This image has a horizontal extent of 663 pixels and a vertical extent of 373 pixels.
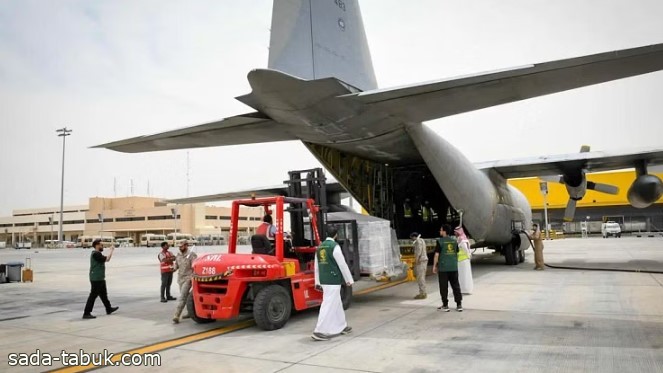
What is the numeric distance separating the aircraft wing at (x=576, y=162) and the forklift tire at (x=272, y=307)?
10.8 metres

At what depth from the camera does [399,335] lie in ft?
21.0

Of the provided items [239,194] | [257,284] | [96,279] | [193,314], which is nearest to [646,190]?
[257,284]

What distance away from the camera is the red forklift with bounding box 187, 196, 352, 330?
22.9ft

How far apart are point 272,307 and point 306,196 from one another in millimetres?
2812

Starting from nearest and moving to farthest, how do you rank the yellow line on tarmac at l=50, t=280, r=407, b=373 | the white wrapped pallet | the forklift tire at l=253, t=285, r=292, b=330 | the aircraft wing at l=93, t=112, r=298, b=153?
the yellow line on tarmac at l=50, t=280, r=407, b=373 < the forklift tire at l=253, t=285, r=292, b=330 < the white wrapped pallet < the aircraft wing at l=93, t=112, r=298, b=153

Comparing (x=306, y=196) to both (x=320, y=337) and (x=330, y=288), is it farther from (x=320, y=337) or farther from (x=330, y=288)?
(x=320, y=337)

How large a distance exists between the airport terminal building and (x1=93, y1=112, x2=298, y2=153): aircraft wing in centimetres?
5735

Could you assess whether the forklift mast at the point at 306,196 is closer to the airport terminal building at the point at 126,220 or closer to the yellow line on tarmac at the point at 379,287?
Result: the yellow line on tarmac at the point at 379,287

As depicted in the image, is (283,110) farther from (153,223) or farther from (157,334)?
(153,223)

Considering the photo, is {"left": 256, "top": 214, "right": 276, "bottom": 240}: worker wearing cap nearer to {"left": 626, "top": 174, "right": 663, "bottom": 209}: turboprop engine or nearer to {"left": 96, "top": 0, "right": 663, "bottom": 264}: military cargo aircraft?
{"left": 96, "top": 0, "right": 663, "bottom": 264}: military cargo aircraft

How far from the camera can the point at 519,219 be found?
17547 millimetres

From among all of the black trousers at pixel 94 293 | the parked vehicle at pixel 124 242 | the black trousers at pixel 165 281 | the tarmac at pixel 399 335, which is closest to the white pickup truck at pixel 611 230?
the tarmac at pixel 399 335

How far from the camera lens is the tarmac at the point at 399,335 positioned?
512 cm

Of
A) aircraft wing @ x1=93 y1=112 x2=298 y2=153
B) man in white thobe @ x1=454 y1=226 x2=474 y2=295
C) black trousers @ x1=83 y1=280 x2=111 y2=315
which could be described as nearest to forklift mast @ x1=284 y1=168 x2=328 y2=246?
aircraft wing @ x1=93 y1=112 x2=298 y2=153
